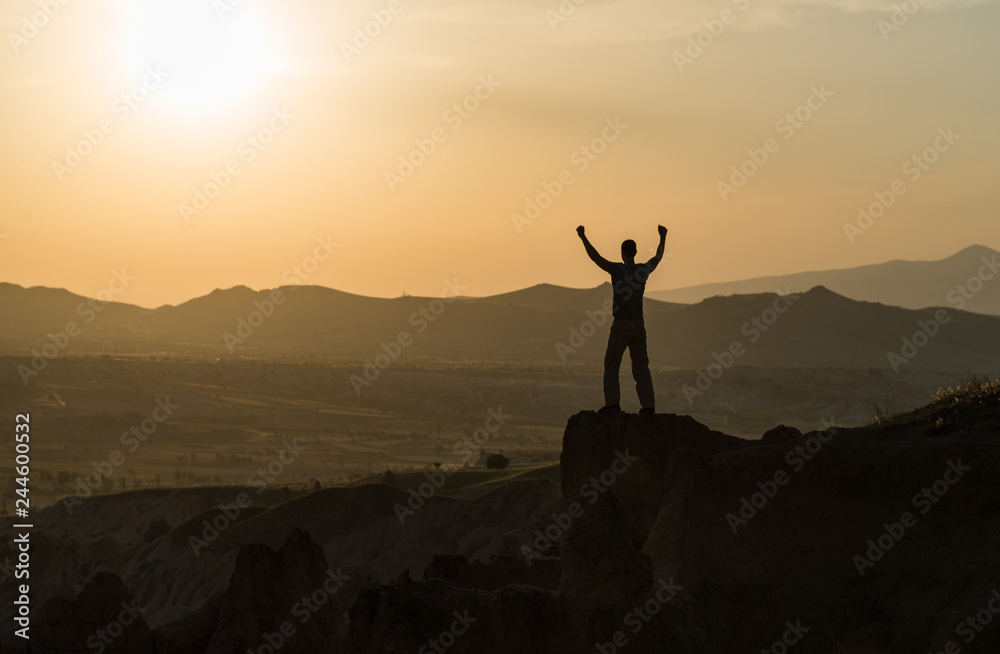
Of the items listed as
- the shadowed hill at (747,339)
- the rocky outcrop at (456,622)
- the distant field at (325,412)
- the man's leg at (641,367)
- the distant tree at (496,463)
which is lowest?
the rocky outcrop at (456,622)

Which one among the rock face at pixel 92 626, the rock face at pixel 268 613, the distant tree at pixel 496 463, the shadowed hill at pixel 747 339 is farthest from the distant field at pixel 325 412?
the rock face at pixel 268 613

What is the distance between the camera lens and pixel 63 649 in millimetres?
12875

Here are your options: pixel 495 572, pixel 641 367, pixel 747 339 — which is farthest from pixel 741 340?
pixel 641 367

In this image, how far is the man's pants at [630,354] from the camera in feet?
36.9

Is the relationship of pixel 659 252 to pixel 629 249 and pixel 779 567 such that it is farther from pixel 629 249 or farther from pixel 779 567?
pixel 779 567

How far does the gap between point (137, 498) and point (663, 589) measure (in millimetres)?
32552

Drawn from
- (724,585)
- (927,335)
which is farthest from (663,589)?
(927,335)

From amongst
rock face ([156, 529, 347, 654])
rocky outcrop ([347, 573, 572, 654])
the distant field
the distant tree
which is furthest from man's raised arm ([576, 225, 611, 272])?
the distant field

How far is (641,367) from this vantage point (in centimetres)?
1149

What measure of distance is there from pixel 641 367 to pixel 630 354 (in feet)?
0.61

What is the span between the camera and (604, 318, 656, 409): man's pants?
442 inches

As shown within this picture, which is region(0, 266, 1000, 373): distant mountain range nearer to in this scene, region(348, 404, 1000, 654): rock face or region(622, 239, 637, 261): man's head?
region(622, 239, 637, 261): man's head

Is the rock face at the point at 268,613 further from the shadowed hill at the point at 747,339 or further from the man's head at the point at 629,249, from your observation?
the shadowed hill at the point at 747,339

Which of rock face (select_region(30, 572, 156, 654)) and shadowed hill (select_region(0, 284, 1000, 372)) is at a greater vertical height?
shadowed hill (select_region(0, 284, 1000, 372))
